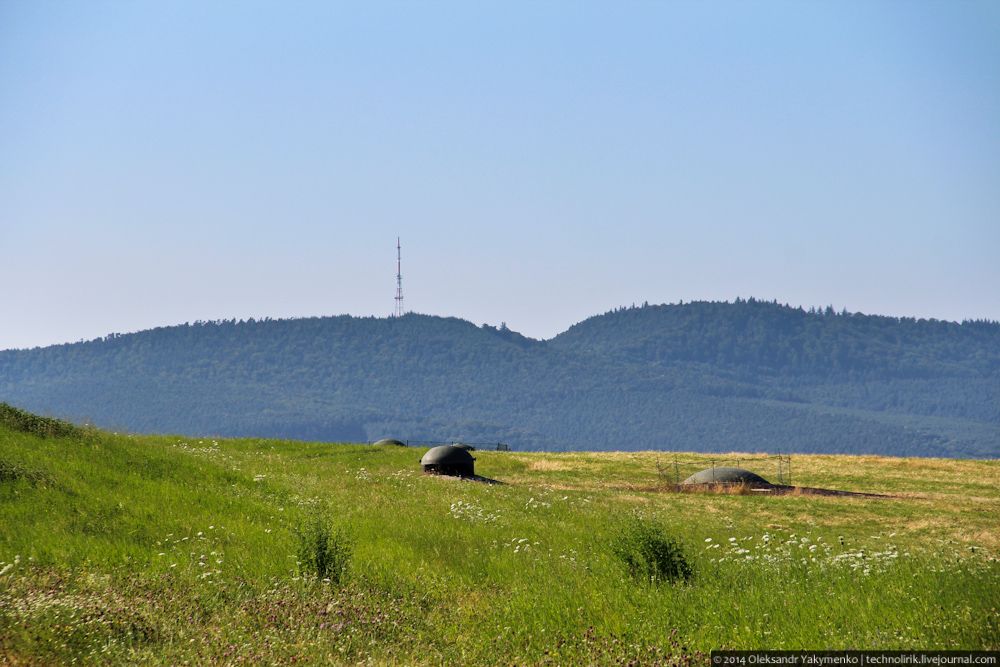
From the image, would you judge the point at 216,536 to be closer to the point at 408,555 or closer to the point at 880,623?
the point at 408,555

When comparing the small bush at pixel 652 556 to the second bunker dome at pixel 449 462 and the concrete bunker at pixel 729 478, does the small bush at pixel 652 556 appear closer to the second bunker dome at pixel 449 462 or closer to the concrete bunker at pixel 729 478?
the concrete bunker at pixel 729 478

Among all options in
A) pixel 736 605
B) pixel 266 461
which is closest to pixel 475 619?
pixel 736 605

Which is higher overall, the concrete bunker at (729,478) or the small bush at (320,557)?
the small bush at (320,557)

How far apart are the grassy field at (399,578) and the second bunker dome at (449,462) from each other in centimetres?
1803

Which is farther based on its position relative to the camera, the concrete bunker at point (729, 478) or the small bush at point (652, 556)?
the concrete bunker at point (729, 478)

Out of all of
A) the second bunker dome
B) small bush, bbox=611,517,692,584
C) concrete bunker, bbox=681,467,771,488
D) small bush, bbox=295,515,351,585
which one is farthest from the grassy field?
the second bunker dome

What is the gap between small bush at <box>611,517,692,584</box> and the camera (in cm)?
1870

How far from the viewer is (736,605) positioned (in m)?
15.0

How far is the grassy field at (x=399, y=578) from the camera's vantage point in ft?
44.4

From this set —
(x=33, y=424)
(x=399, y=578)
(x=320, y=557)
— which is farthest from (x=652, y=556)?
(x=33, y=424)

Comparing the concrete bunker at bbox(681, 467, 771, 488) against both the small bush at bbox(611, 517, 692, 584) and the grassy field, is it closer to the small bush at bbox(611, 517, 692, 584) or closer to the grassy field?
the grassy field

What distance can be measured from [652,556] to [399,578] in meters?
5.01

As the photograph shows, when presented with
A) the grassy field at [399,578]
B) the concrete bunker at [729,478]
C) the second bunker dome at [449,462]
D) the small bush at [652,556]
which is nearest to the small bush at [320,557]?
the grassy field at [399,578]

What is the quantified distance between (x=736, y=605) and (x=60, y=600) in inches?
405
